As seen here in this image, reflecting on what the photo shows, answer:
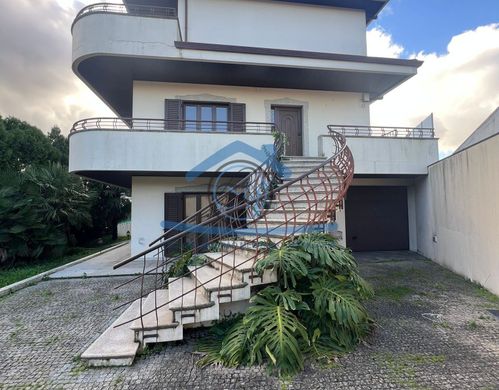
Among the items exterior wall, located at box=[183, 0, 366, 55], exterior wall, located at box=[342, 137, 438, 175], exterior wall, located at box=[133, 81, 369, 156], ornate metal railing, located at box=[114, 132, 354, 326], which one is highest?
exterior wall, located at box=[183, 0, 366, 55]

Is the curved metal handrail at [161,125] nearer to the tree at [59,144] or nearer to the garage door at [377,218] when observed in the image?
the garage door at [377,218]

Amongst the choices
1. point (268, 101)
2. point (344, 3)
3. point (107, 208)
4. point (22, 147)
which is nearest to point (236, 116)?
point (268, 101)

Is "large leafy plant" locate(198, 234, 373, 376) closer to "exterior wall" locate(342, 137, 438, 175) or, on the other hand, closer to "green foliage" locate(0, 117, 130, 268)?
"exterior wall" locate(342, 137, 438, 175)

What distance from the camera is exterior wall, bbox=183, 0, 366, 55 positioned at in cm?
849

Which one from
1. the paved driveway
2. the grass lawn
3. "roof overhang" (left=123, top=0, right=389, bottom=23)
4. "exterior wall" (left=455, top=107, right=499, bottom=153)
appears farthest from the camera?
"roof overhang" (left=123, top=0, right=389, bottom=23)

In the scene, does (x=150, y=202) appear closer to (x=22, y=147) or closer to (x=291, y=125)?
(x=291, y=125)

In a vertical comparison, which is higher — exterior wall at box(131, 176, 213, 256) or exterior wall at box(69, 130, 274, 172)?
exterior wall at box(69, 130, 274, 172)

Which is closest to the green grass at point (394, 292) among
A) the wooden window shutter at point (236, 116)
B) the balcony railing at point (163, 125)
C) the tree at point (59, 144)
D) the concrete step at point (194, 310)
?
the concrete step at point (194, 310)

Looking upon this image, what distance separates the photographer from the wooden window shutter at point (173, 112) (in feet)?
26.5

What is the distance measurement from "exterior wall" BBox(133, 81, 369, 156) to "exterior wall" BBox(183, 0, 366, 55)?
163 cm

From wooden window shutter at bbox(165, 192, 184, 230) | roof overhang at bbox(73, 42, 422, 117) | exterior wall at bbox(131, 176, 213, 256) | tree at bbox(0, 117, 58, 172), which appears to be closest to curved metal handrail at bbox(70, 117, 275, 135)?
roof overhang at bbox(73, 42, 422, 117)

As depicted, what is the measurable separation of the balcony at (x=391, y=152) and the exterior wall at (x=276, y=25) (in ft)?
12.8

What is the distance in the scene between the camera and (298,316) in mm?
3176

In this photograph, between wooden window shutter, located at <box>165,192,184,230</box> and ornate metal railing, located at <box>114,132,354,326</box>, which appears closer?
ornate metal railing, located at <box>114,132,354,326</box>
